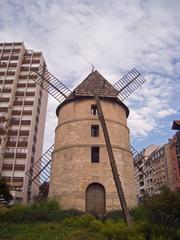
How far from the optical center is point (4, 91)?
172 feet

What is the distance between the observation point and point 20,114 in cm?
4994

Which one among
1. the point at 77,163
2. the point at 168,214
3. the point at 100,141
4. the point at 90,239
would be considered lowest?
the point at 90,239

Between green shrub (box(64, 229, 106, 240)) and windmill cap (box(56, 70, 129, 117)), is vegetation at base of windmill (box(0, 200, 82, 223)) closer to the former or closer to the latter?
green shrub (box(64, 229, 106, 240))

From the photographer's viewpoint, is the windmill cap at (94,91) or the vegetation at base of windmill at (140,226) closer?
the vegetation at base of windmill at (140,226)

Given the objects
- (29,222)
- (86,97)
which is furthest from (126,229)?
(86,97)

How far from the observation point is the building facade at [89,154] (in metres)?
16.8

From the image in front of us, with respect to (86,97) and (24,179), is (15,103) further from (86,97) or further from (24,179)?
(86,97)

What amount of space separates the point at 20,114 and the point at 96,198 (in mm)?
36708

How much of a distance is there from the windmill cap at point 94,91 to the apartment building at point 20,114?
2145cm

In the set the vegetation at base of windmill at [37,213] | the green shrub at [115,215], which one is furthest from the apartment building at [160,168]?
the vegetation at base of windmill at [37,213]

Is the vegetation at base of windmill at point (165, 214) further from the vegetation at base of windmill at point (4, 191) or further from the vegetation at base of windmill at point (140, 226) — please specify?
the vegetation at base of windmill at point (4, 191)

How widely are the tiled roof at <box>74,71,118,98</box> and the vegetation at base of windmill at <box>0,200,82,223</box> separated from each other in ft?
28.8

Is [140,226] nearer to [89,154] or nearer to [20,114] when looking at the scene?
[89,154]

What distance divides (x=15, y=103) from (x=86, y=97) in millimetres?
35258
